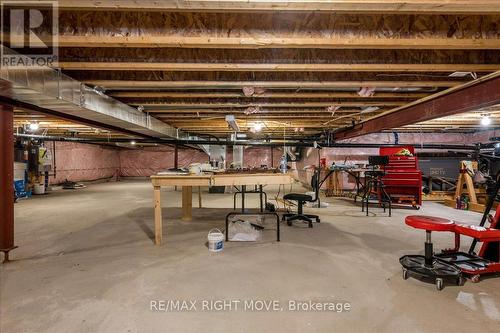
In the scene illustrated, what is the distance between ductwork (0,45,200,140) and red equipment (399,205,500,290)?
3434 millimetres

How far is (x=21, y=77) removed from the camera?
2.18 metres

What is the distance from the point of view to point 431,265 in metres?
2.39

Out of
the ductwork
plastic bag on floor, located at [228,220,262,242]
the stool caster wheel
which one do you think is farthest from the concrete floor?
the ductwork

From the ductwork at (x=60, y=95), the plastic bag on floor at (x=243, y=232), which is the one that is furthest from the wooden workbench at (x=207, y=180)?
the ductwork at (x=60, y=95)

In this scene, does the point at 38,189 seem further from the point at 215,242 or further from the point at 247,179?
the point at 247,179

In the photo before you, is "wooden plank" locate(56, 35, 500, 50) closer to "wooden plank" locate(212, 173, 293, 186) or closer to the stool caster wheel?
"wooden plank" locate(212, 173, 293, 186)

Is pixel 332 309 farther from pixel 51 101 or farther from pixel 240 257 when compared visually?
pixel 51 101

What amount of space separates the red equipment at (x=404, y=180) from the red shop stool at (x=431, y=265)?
3782 millimetres

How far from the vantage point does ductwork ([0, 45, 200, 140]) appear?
7.17 ft

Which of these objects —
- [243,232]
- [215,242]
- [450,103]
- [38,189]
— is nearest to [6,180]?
[215,242]

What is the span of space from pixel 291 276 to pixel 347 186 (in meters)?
6.28

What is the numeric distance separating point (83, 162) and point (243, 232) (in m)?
11.4

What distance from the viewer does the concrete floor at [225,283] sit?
5.70 ft

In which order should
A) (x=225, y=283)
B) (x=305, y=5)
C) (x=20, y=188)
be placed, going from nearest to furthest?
(x=305, y=5)
(x=225, y=283)
(x=20, y=188)
